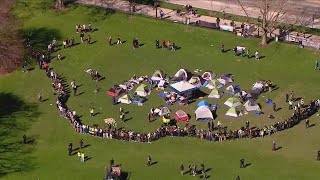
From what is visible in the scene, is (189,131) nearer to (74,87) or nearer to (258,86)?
(258,86)

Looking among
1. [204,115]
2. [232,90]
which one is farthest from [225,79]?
[204,115]

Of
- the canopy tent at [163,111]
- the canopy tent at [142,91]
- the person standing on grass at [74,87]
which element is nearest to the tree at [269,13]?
the canopy tent at [142,91]

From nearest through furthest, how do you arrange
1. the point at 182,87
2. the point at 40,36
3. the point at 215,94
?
the point at 182,87
the point at 215,94
the point at 40,36

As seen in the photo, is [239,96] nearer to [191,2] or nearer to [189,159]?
[189,159]

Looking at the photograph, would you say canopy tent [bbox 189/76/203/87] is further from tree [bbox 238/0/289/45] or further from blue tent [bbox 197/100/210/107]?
tree [bbox 238/0/289/45]

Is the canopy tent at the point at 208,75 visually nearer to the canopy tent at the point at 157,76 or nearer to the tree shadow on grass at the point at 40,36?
the canopy tent at the point at 157,76

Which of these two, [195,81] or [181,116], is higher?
[195,81]
